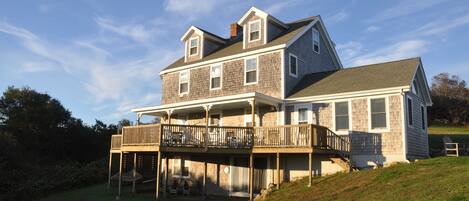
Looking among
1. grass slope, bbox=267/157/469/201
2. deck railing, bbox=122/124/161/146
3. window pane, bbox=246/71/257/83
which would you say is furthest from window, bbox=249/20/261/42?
grass slope, bbox=267/157/469/201

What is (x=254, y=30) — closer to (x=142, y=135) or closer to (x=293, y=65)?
(x=293, y=65)

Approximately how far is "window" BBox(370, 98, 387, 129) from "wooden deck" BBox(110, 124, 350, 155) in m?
1.44

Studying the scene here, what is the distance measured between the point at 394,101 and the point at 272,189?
636 centimetres

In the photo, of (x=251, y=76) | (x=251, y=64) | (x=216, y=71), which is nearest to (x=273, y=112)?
(x=251, y=76)

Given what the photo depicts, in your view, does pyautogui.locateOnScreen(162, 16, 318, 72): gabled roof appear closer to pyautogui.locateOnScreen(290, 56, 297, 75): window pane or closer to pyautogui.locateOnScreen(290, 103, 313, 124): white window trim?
pyautogui.locateOnScreen(290, 56, 297, 75): window pane

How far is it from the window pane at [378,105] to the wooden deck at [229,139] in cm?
176

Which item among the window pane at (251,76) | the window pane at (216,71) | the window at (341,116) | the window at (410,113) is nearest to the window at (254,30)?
the window pane at (251,76)

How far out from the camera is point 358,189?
16109 millimetres

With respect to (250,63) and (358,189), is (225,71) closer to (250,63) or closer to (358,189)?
(250,63)

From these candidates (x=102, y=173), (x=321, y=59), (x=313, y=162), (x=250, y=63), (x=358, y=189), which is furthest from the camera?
(x=102, y=173)

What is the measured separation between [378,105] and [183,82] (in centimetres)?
1188

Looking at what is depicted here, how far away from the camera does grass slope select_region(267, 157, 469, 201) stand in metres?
13.5

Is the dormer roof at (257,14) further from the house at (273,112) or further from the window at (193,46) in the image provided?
the window at (193,46)

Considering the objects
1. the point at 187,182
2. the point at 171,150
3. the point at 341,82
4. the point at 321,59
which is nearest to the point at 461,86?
the point at 321,59
